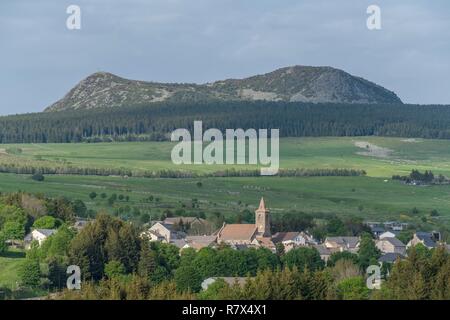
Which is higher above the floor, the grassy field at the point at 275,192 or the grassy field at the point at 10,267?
the grassy field at the point at 10,267

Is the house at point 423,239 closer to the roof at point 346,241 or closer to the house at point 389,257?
the roof at point 346,241

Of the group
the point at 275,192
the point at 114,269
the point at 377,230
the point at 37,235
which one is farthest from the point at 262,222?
the point at 275,192

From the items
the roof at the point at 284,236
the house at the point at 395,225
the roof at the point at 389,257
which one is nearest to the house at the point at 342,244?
the roof at the point at 284,236

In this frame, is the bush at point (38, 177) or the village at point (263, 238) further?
the bush at point (38, 177)

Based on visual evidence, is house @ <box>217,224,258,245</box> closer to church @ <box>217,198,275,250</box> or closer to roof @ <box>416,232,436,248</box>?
church @ <box>217,198,275,250</box>

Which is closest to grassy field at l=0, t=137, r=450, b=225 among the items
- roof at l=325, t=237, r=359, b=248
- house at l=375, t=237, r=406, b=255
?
roof at l=325, t=237, r=359, b=248

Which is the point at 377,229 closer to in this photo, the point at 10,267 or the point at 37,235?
the point at 37,235
